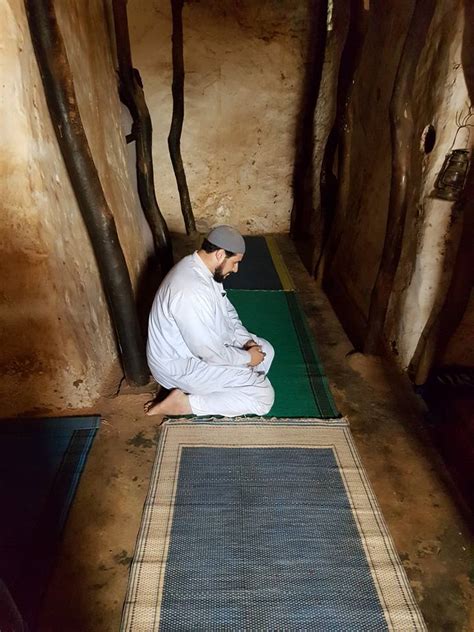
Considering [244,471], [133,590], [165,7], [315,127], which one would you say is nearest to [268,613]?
[133,590]

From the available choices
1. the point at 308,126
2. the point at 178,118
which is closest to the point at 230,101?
the point at 178,118

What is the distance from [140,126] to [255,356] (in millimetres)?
2558

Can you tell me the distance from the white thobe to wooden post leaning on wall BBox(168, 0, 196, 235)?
128 inches

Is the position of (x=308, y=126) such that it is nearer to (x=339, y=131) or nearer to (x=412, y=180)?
(x=339, y=131)

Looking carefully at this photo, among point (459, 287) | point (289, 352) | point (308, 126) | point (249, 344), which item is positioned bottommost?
point (289, 352)

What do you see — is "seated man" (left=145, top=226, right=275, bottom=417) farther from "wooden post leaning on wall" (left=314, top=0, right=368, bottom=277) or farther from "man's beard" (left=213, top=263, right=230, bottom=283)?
"wooden post leaning on wall" (left=314, top=0, right=368, bottom=277)

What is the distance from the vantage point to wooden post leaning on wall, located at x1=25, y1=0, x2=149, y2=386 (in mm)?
2053

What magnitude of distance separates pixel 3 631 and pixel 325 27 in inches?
208

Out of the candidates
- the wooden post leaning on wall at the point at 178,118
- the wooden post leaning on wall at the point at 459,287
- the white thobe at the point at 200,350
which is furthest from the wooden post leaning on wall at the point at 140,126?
the wooden post leaning on wall at the point at 459,287

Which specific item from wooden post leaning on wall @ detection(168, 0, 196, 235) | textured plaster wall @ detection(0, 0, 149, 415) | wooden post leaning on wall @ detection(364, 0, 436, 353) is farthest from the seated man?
wooden post leaning on wall @ detection(168, 0, 196, 235)

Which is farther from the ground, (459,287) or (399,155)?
(399,155)

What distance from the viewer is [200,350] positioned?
8.05 feet

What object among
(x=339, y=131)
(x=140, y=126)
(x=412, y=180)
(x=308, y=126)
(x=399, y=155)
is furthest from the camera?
(x=308, y=126)

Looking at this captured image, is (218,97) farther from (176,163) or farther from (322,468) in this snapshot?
(322,468)
